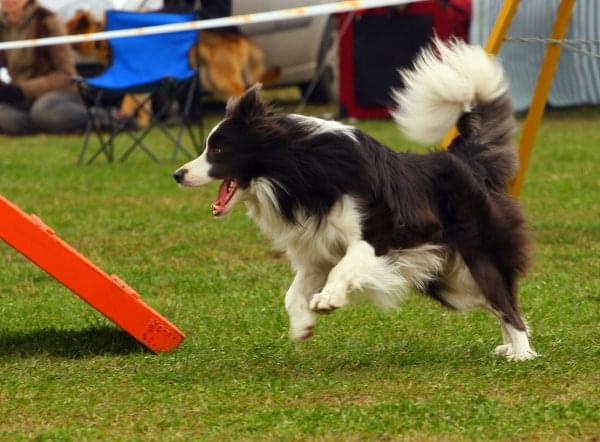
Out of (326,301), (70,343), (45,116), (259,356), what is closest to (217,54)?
(45,116)

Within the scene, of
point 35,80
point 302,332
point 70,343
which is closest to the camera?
point 302,332

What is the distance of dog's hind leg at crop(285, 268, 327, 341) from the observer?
200 inches

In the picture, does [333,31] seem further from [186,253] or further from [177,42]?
[186,253]

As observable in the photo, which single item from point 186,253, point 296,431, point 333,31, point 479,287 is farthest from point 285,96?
point 296,431

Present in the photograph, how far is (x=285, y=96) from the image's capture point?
66.1 feet

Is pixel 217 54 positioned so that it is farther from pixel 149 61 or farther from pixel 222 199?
pixel 222 199

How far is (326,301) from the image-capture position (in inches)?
191

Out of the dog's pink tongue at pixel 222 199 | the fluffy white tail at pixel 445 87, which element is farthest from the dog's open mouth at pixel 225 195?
the fluffy white tail at pixel 445 87

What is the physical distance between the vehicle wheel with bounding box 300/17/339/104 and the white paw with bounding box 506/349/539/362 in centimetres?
1153

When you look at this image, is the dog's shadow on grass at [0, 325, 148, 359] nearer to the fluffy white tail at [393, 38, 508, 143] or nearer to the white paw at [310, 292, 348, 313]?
the white paw at [310, 292, 348, 313]

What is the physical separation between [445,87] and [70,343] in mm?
2128

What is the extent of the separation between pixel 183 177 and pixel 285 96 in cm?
1520

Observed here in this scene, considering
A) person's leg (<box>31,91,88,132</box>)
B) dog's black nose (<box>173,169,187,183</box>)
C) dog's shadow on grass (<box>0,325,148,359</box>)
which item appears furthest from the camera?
person's leg (<box>31,91,88,132</box>)

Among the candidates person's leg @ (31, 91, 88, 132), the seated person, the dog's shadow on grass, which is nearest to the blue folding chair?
the seated person
